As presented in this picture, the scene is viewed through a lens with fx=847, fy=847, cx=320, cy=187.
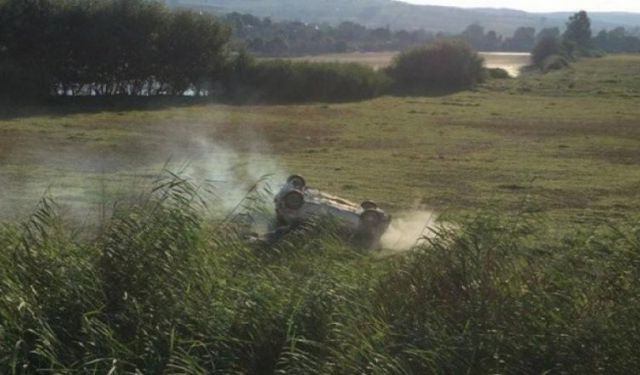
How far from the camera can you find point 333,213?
34.4ft

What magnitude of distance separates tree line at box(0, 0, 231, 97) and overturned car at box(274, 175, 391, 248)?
2185 cm

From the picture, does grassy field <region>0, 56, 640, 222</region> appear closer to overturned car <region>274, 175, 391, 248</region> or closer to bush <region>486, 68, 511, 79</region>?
overturned car <region>274, 175, 391, 248</region>

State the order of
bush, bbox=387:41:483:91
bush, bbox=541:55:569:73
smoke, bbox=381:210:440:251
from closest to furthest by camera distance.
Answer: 1. smoke, bbox=381:210:440:251
2. bush, bbox=387:41:483:91
3. bush, bbox=541:55:569:73

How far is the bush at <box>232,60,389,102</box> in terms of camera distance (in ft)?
121

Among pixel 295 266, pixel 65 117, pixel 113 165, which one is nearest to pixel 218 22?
pixel 65 117

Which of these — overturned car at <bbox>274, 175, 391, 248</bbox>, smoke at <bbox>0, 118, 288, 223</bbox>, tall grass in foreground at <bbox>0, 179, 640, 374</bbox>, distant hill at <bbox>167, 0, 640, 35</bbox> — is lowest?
smoke at <bbox>0, 118, 288, 223</bbox>

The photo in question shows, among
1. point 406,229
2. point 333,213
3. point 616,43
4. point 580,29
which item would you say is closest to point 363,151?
point 406,229

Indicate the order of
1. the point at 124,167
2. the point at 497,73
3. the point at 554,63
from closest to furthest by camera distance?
the point at 124,167
the point at 497,73
the point at 554,63

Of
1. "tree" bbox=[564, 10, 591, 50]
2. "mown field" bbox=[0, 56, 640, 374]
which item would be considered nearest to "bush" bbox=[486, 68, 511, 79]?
"tree" bbox=[564, 10, 591, 50]

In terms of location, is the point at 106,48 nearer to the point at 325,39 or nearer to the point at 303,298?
the point at 303,298

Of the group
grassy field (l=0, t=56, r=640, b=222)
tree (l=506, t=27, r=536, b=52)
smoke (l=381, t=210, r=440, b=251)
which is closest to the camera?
smoke (l=381, t=210, r=440, b=251)

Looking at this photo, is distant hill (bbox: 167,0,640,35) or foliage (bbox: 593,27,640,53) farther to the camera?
distant hill (bbox: 167,0,640,35)

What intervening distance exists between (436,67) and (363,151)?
24930 mm

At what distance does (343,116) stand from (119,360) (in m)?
26.1
